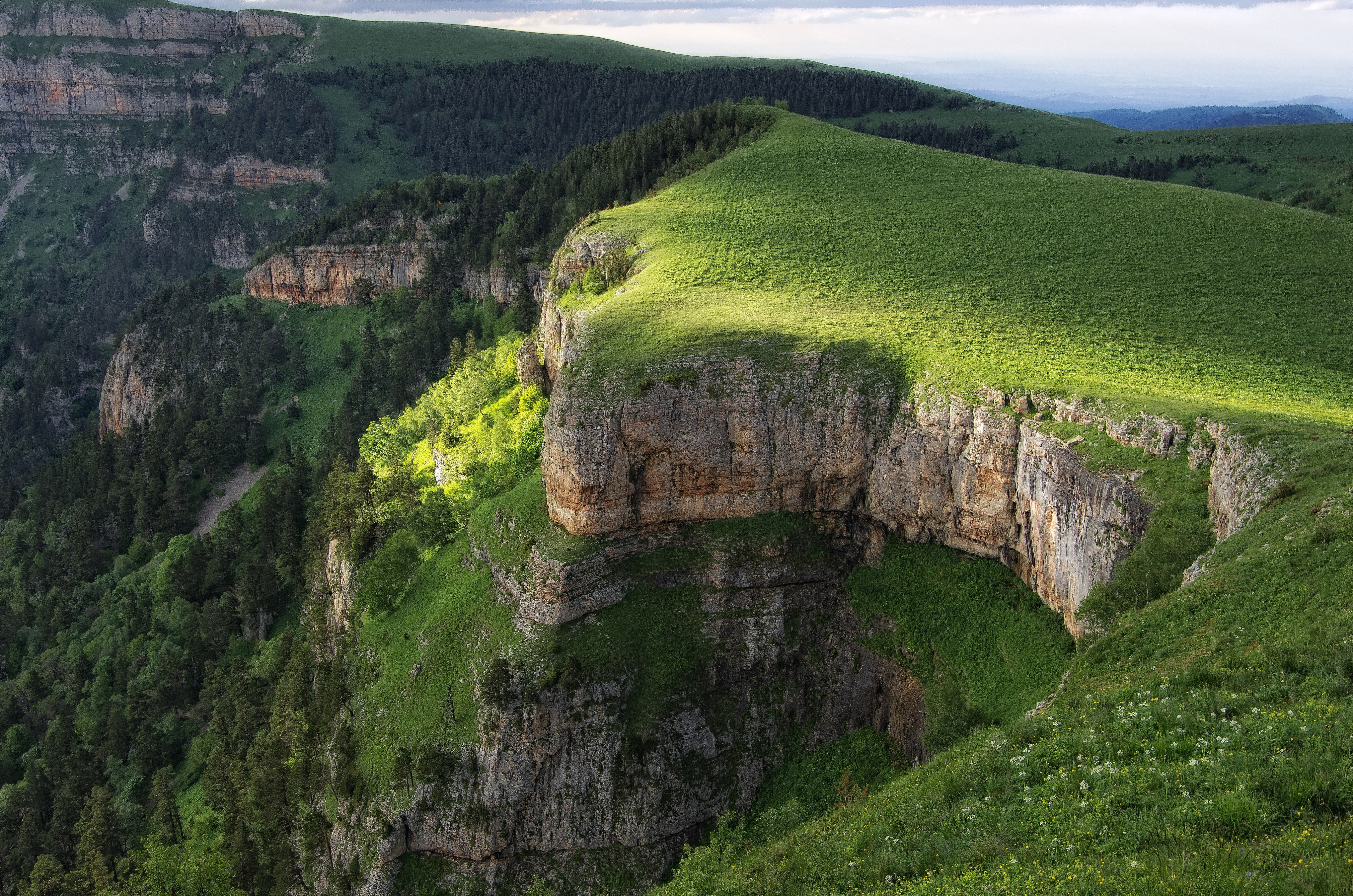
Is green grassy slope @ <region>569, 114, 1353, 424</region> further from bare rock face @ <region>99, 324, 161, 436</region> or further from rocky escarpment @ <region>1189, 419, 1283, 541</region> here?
bare rock face @ <region>99, 324, 161, 436</region>

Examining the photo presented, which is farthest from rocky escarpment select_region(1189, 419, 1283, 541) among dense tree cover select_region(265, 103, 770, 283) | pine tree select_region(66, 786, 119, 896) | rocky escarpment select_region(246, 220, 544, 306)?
rocky escarpment select_region(246, 220, 544, 306)

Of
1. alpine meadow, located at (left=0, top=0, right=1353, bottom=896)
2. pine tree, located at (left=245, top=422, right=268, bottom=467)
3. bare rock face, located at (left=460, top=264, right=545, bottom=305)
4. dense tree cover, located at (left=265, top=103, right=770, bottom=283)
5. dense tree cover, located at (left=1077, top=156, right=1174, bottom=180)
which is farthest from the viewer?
dense tree cover, located at (left=1077, top=156, right=1174, bottom=180)

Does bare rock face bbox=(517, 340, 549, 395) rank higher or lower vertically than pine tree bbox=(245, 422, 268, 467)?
higher

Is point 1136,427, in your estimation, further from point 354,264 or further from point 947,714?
point 354,264

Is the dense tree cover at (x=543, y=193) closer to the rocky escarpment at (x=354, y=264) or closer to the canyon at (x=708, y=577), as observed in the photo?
the rocky escarpment at (x=354, y=264)

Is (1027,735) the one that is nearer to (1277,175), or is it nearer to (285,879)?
(285,879)

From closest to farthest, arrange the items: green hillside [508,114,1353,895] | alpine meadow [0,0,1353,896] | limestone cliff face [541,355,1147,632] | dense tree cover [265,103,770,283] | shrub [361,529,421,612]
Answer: green hillside [508,114,1353,895] < alpine meadow [0,0,1353,896] < limestone cliff face [541,355,1147,632] < shrub [361,529,421,612] < dense tree cover [265,103,770,283]

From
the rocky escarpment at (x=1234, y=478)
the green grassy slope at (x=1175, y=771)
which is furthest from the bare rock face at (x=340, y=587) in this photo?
the rocky escarpment at (x=1234, y=478)
